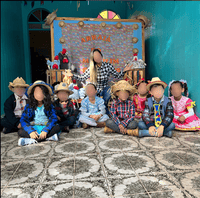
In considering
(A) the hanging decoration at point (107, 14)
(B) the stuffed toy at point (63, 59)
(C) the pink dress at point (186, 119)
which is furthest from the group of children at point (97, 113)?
(A) the hanging decoration at point (107, 14)

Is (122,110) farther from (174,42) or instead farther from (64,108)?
(174,42)

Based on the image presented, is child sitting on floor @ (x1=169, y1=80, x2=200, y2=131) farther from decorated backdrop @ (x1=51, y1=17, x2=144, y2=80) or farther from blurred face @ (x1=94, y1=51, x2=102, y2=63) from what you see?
decorated backdrop @ (x1=51, y1=17, x2=144, y2=80)

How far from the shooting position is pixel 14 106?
3113 millimetres

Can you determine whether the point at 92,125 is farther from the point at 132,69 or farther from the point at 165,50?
the point at 165,50

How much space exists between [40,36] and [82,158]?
7.92m

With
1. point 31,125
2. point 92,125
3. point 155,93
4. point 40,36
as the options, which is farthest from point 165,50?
point 40,36

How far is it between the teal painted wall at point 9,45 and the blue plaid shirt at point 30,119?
2.41 m

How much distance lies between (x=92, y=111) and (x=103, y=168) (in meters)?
1.74

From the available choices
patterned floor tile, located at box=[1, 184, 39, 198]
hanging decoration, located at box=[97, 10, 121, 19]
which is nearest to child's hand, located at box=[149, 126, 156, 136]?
patterned floor tile, located at box=[1, 184, 39, 198]

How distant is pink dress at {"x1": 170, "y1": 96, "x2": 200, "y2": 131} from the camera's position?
2.92 metres

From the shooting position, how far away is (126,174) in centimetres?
158

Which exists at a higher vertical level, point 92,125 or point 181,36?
point 181,36

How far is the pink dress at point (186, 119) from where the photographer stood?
2.92 meters

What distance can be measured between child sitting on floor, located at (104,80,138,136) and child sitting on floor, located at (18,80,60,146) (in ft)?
2.96
